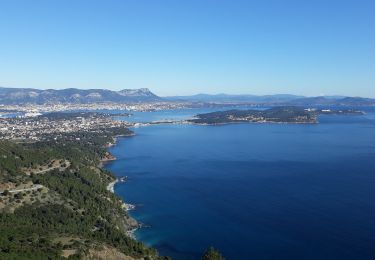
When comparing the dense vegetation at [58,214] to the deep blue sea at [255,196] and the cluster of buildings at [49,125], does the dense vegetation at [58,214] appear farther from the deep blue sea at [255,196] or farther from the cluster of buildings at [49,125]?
the cluster of buildings at [49,125]

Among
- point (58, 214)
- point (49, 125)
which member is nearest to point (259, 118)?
point (49, 125)

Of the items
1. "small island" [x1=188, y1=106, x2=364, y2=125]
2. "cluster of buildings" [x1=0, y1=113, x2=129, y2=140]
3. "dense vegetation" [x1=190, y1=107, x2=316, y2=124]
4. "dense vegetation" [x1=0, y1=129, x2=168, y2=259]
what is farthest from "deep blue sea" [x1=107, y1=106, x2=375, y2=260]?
"dense vegetation" [x1=190, y1=107, x2=316, y2=124]

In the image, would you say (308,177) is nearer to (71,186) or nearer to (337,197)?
(337,197)

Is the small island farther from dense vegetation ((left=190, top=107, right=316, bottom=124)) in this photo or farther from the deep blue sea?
the deep blue sea

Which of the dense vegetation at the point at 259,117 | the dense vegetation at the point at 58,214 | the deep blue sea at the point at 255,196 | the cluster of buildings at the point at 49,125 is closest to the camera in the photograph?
the dense vegetation at the point at 58,214

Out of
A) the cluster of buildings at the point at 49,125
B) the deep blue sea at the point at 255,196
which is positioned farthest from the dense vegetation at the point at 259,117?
the deep blue sea at the point at 255,196

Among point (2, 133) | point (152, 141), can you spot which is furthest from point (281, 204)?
point (2, 133)
